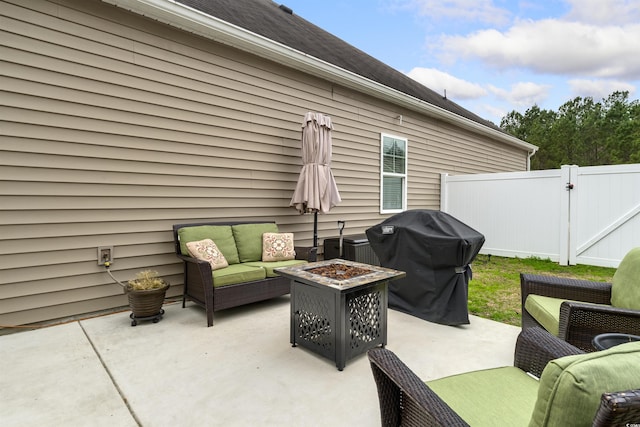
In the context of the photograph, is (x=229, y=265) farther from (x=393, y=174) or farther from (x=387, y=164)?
(x=393, y=174)

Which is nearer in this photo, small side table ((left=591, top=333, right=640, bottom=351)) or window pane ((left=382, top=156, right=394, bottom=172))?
small side table ((left=591, top=333, right=640, bottom=351))

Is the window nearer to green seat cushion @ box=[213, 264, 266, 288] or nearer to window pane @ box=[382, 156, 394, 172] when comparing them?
window pane @ box=[382, 156, 394, 172]

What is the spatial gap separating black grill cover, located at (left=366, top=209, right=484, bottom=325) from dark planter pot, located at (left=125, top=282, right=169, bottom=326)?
2442 mm

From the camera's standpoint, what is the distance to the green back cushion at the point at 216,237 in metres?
3.72

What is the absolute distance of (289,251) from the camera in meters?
4.24

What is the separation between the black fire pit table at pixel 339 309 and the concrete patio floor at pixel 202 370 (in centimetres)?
12

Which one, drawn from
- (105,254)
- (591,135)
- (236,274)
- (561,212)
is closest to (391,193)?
(561,212)

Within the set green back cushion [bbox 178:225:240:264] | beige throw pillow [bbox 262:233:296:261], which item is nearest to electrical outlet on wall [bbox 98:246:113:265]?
green back cushion [bbox 178:225:240:264]

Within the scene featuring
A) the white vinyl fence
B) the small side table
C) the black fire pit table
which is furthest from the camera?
the white vinyl fence

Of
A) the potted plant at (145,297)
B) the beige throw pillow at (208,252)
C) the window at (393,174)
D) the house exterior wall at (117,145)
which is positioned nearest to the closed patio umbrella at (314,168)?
the house exterior wall at (117,145)

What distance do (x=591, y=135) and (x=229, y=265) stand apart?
2910cm

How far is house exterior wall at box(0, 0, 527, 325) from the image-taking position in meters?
3.05

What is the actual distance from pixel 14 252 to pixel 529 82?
40638 millimetres

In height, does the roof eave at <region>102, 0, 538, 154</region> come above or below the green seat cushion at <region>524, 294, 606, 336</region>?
above
